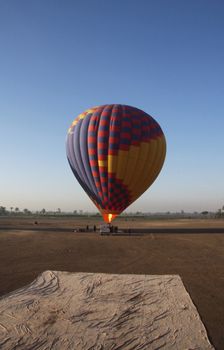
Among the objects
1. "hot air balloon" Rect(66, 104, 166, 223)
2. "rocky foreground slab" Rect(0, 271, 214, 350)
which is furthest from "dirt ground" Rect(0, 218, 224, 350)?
"hot air balloon" Rect(66, 104, 166, 223)

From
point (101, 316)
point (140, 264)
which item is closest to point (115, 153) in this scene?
point (140, 264)

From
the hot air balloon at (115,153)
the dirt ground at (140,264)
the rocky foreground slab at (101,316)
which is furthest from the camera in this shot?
the hot air balloon at (115,153)

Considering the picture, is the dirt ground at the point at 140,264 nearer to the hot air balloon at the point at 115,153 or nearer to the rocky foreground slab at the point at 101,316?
the rocky foreground slab at the point at 101,316

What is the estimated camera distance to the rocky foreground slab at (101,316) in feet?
22.8

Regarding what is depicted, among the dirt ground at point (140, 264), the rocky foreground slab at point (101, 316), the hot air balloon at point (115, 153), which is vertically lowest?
the rocky foreground slab at point (101, 316)

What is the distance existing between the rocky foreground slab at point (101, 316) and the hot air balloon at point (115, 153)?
16698mm

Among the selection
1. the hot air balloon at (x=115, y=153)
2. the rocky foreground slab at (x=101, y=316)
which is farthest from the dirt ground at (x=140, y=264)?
the hot air balloon at (x=115, y=153)

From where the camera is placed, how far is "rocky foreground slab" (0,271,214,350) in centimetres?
695

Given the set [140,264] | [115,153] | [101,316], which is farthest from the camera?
[115,153]

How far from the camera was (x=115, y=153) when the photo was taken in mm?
27641

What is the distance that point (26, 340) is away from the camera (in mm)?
7012

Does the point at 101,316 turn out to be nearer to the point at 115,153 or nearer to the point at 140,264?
the point at 140,264

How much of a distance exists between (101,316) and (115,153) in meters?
20.3

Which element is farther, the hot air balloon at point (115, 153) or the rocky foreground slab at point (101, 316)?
the hot air balloon at point (115, 153)
